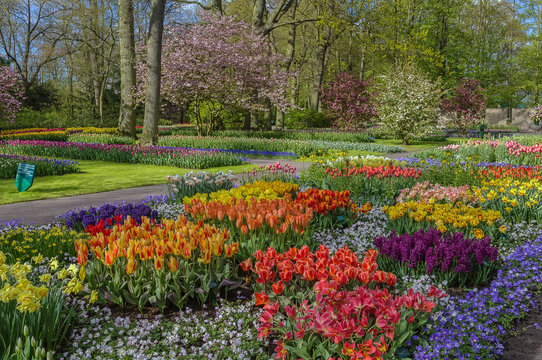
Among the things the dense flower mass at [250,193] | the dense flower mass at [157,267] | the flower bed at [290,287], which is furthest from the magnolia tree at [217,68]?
the dense flower mass at [157,267]

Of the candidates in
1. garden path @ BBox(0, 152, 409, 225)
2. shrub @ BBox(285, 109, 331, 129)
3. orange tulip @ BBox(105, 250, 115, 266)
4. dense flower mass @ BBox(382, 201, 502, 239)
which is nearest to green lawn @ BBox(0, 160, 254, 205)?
garden path @ BBox(0, 152, 409, 225)

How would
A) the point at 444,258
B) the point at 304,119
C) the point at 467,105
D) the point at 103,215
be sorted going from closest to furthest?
the point at 444,258, the point at 103,215, the point at 467,105, the point at 304,119

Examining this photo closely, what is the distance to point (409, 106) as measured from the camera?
20859 mm

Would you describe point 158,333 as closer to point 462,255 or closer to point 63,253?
point 63,253

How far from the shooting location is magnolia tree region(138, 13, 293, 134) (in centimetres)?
1933

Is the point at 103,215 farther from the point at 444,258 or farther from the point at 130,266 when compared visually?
the point at 444,258

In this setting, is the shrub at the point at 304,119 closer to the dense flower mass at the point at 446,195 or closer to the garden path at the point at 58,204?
the garden path at the point at 58,204

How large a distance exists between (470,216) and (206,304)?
119 inches

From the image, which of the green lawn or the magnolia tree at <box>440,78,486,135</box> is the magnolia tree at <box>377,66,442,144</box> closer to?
the magnolia tree at <box>440,78,486,135</box>

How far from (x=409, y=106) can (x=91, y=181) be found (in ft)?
51.3

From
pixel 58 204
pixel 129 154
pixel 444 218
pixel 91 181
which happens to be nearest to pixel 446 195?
pixel 444 218

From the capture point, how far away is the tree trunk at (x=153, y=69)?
16125 millimetres

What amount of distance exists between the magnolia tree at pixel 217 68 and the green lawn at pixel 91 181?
285 inches

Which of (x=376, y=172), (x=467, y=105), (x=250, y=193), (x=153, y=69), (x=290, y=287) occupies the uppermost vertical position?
(x=153, y=69)
